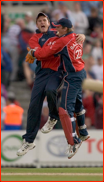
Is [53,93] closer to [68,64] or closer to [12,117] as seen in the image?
[68,64]

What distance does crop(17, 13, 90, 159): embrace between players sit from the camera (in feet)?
28.2

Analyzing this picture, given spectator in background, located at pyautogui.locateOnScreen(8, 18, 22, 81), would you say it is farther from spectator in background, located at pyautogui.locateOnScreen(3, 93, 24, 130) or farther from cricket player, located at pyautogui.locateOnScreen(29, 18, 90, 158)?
cricket player, located at pyautogui.locateOnScreen(29, 18, 90, 158)

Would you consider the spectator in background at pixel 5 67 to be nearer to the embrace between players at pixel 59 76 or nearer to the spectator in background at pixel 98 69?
the spectator in background at pixel 98 69

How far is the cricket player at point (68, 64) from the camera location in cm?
855

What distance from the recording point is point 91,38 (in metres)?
16.7

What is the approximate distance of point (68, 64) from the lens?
864 centimetres

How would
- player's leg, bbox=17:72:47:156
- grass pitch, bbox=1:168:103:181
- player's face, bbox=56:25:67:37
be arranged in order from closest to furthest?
player's face, bbox=56:25:67:37, player's leg, bbox=17:72:47:156, grass pitch, bbox=1:168:103:181

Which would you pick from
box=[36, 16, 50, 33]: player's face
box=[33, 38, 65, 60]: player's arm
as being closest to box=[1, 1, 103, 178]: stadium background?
box=[36, 16, 50, 33]: player's face

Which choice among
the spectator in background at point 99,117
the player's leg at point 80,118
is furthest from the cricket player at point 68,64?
the spectator in background at point 99,117

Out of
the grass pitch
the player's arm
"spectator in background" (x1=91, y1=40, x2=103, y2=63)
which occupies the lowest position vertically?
the grass pitch

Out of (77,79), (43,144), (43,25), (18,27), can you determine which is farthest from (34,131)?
(18,27)

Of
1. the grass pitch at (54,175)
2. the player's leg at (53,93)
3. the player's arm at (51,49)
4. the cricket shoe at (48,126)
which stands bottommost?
the grass pitch at (54,175)

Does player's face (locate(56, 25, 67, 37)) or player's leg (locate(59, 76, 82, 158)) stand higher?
player's face (locate(56, 25, 67, 37))

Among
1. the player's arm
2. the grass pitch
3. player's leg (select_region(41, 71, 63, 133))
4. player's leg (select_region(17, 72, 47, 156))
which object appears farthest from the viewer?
the grass pitch
